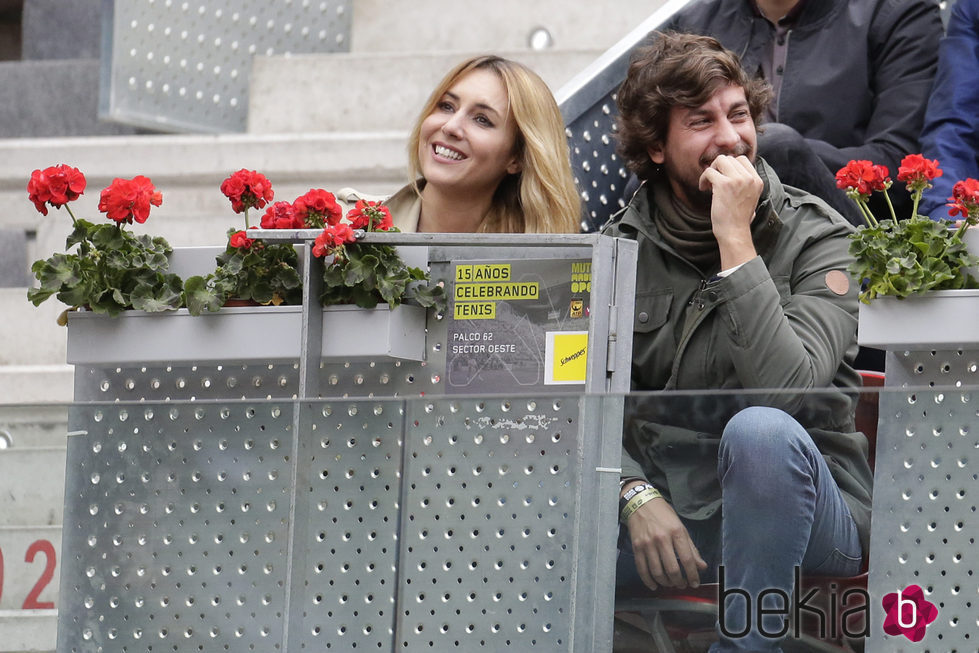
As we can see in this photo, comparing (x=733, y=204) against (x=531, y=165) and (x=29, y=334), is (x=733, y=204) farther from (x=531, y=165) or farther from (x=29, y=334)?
(x=29, y=334)

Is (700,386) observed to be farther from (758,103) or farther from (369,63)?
(369,63)

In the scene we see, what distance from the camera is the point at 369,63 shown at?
5273mm

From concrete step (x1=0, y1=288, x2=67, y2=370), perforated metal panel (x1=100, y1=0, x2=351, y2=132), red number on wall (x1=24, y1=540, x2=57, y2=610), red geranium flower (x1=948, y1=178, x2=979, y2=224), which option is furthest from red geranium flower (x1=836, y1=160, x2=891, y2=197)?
perforated metal panel (x1=100, y1=0, x2=351, y2=132)

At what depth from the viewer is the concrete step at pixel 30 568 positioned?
2.69 meters

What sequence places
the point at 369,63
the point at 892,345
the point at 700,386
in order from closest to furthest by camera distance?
the point at 892,345 → the point at 700,386 → the point at 369,63

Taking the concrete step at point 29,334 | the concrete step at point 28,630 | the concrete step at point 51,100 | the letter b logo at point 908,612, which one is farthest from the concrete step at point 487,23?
the letter b logo at point 908,612

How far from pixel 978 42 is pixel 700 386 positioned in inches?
58.2

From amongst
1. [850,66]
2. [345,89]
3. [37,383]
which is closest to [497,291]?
[850,66]

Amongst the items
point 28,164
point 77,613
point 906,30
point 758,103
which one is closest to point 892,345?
point 758,103

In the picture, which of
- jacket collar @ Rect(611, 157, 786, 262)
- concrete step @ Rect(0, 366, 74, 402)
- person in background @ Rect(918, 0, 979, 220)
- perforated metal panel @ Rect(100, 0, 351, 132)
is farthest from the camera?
perforated metal panel @ Rect(100, 0, 351, 132)

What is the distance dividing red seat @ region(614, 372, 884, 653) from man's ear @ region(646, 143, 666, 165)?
1.11 metres

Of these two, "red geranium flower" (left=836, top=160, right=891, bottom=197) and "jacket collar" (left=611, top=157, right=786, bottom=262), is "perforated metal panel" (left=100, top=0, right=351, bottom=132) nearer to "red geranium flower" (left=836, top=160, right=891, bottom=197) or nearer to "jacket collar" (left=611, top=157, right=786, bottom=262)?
"jacket collar" (left=611, top=157, right=786, bottom=262)

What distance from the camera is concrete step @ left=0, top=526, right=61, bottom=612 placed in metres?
2.69

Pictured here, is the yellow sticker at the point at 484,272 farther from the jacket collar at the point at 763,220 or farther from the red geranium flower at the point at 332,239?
the jacket collar at the point at 763,220
